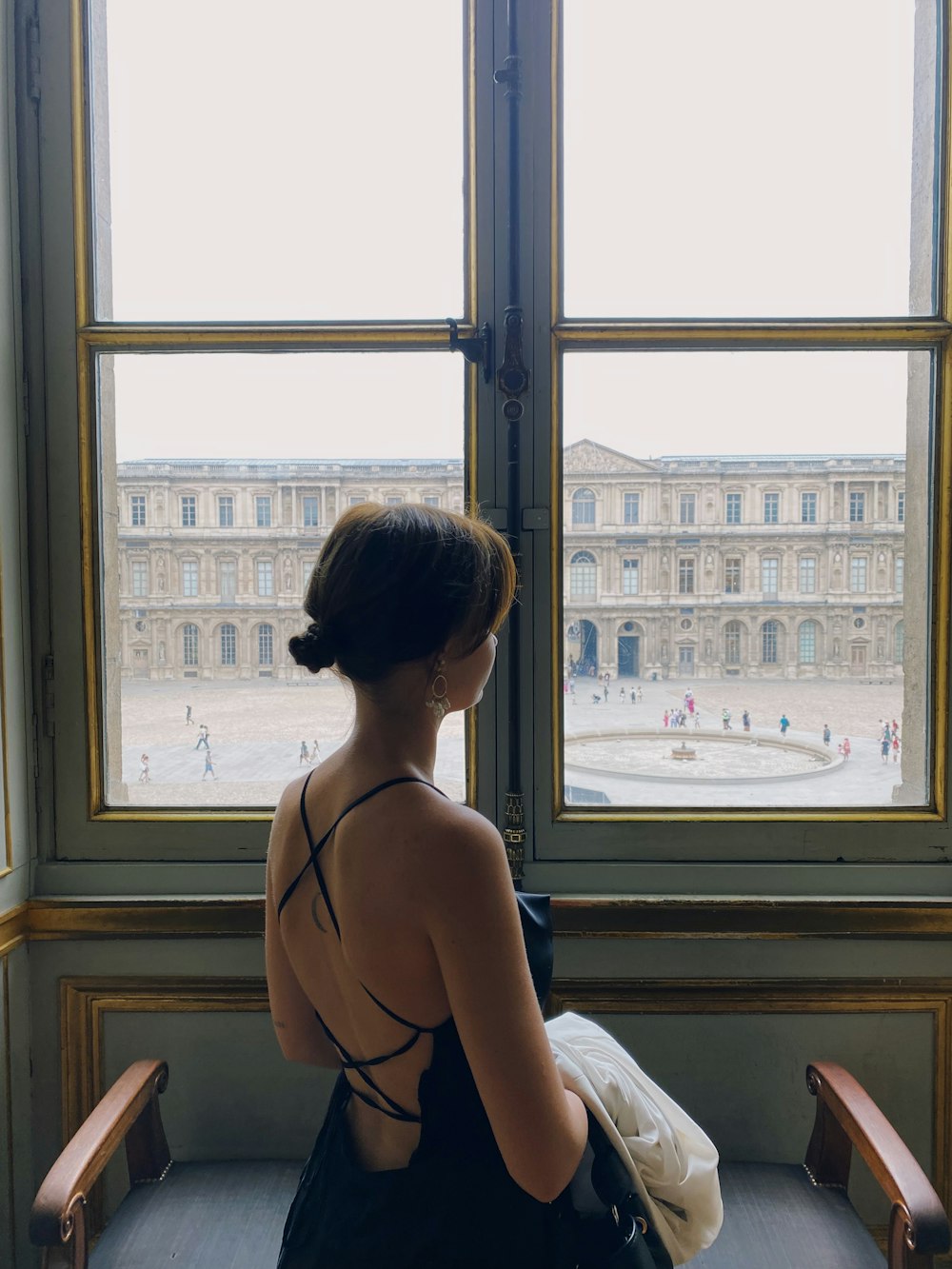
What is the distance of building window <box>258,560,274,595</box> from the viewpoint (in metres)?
1.70

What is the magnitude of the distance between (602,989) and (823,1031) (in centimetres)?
43

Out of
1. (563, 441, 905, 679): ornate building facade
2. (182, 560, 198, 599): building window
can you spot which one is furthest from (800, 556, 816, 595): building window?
(182, 560, 198, 599): building window

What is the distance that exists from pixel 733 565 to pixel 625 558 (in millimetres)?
222

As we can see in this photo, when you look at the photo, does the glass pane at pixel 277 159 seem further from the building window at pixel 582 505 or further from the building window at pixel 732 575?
the building window at pixel 732 575

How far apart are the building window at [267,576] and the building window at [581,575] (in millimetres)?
600

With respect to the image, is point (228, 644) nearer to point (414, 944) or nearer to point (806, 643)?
point (414, 944)

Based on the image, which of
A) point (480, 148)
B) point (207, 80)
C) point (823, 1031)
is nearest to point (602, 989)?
point (823, 1031)

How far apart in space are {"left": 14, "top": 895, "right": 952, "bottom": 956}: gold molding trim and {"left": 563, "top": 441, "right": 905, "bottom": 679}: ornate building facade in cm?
45

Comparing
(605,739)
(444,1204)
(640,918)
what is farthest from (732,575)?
(444,1204)

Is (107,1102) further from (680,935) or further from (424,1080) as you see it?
(680,935)

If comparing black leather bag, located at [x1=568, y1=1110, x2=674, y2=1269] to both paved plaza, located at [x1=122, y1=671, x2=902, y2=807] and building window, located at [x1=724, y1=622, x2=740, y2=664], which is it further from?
building window, located at [x1=724, y1=622, x2=740, y2=664]

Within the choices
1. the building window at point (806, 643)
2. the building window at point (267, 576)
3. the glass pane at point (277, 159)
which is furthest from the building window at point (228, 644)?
the building window at point (806, 643)

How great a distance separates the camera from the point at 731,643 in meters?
1.71

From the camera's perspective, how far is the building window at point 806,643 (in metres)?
1.69
